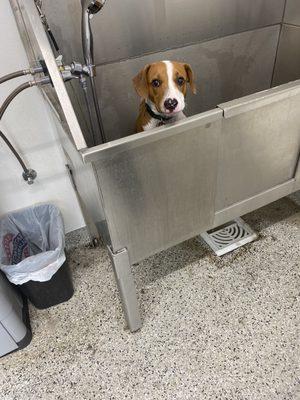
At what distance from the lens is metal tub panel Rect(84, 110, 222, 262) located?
29.8 inches

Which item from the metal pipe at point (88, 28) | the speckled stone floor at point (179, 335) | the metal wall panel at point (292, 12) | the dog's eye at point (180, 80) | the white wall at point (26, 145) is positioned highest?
the metal pipe at point (88, 28)

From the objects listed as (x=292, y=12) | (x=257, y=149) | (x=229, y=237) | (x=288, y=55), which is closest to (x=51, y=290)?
(x=229, y=237)

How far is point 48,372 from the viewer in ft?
3.67

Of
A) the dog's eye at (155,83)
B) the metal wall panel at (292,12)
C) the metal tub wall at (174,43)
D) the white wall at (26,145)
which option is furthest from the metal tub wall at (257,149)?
the metal wall panel at (292,12)

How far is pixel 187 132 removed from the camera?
800 mm

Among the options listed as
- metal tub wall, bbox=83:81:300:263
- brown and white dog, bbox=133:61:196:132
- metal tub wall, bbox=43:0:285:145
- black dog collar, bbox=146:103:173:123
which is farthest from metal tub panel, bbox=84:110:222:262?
metal tub wall, bbox=43:0:285:145

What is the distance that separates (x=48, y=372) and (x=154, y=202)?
0.76 meters

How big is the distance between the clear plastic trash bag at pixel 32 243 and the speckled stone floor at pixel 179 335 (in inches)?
8.7

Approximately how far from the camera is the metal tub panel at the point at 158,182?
2.49ft

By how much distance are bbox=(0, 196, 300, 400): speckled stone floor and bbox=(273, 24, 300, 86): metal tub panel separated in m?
0.87

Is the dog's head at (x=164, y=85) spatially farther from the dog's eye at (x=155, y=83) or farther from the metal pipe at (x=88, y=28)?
the metal pipe at (x=88, y=28)

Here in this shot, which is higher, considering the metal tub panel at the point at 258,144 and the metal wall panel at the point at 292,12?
the metal wall panel at the point at 292,12

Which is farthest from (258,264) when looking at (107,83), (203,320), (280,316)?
(107,83)

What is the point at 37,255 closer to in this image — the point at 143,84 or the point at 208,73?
the point at 143,84
